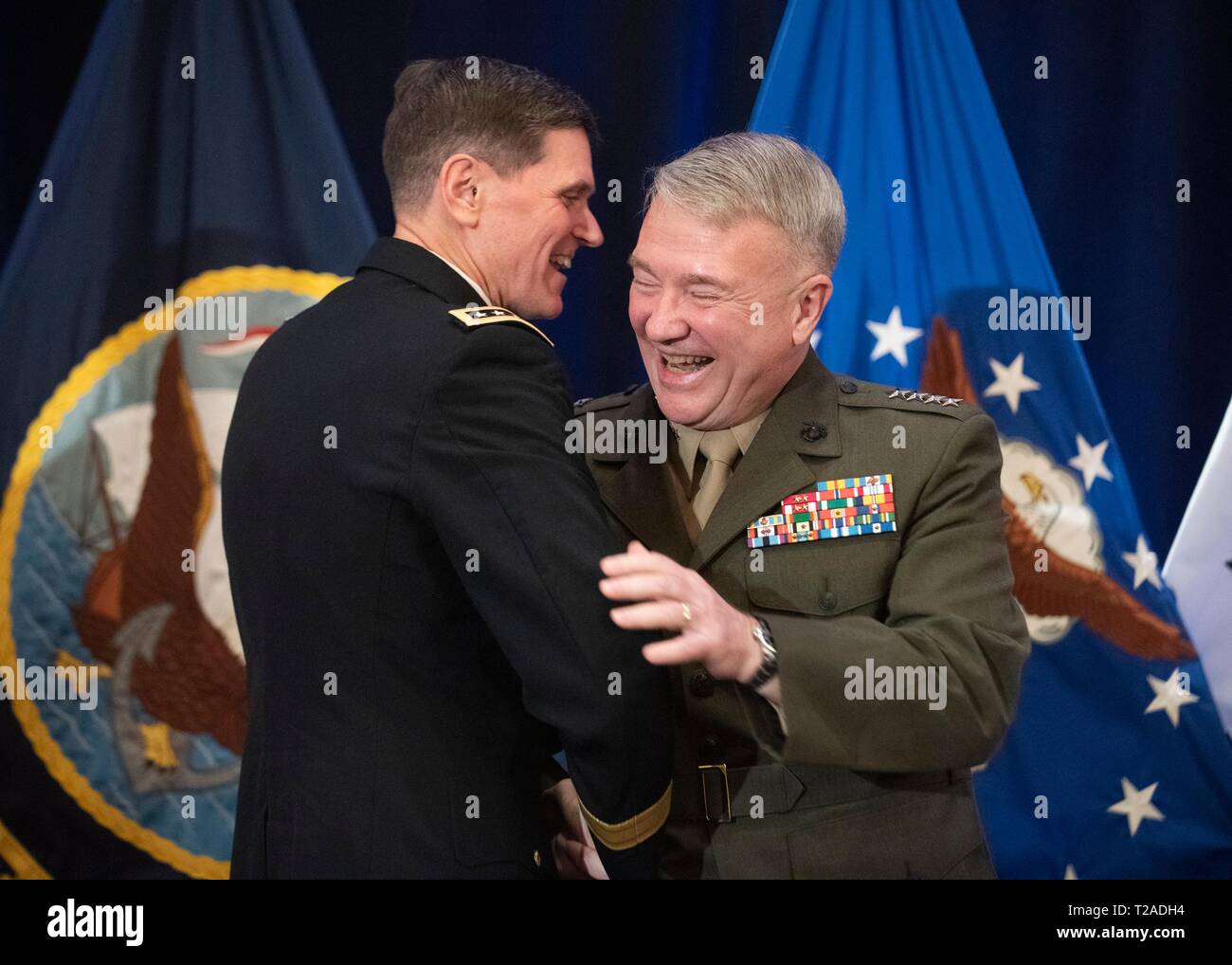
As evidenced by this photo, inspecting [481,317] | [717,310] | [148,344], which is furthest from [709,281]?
[148,344]

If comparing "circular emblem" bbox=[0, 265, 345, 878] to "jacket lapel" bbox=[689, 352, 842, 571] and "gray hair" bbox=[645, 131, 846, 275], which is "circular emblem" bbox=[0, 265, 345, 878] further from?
"jacket lapel" bbox=[689, 352, 842, 571]

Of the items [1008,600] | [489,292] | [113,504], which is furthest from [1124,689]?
[113,504]

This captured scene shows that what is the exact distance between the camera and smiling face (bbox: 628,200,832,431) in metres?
1.76

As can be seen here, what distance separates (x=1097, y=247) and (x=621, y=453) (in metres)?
1.68

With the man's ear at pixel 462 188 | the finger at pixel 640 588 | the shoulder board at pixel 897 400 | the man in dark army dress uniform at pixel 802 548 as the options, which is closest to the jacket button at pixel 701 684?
the man in dark army dress uniform at pixel 802 548

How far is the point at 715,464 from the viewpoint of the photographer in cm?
185

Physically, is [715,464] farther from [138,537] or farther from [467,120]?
[138,537]

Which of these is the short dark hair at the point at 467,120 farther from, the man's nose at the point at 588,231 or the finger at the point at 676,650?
the finger at the point at 676,650

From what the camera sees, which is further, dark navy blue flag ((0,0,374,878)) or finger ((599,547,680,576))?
dark navy blue flag ((0,0,374,878))

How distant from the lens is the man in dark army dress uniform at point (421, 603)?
1479 millimetres

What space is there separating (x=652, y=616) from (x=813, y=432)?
520 mm

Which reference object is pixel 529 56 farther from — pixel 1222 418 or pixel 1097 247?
pixel 1222 418

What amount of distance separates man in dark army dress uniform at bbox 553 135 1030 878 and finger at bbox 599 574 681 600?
0.53 feet

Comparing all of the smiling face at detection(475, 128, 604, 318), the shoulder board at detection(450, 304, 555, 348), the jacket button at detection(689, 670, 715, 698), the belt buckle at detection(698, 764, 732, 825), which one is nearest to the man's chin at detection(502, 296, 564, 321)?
the smiling face at detection(475, 128, 604, 318)
